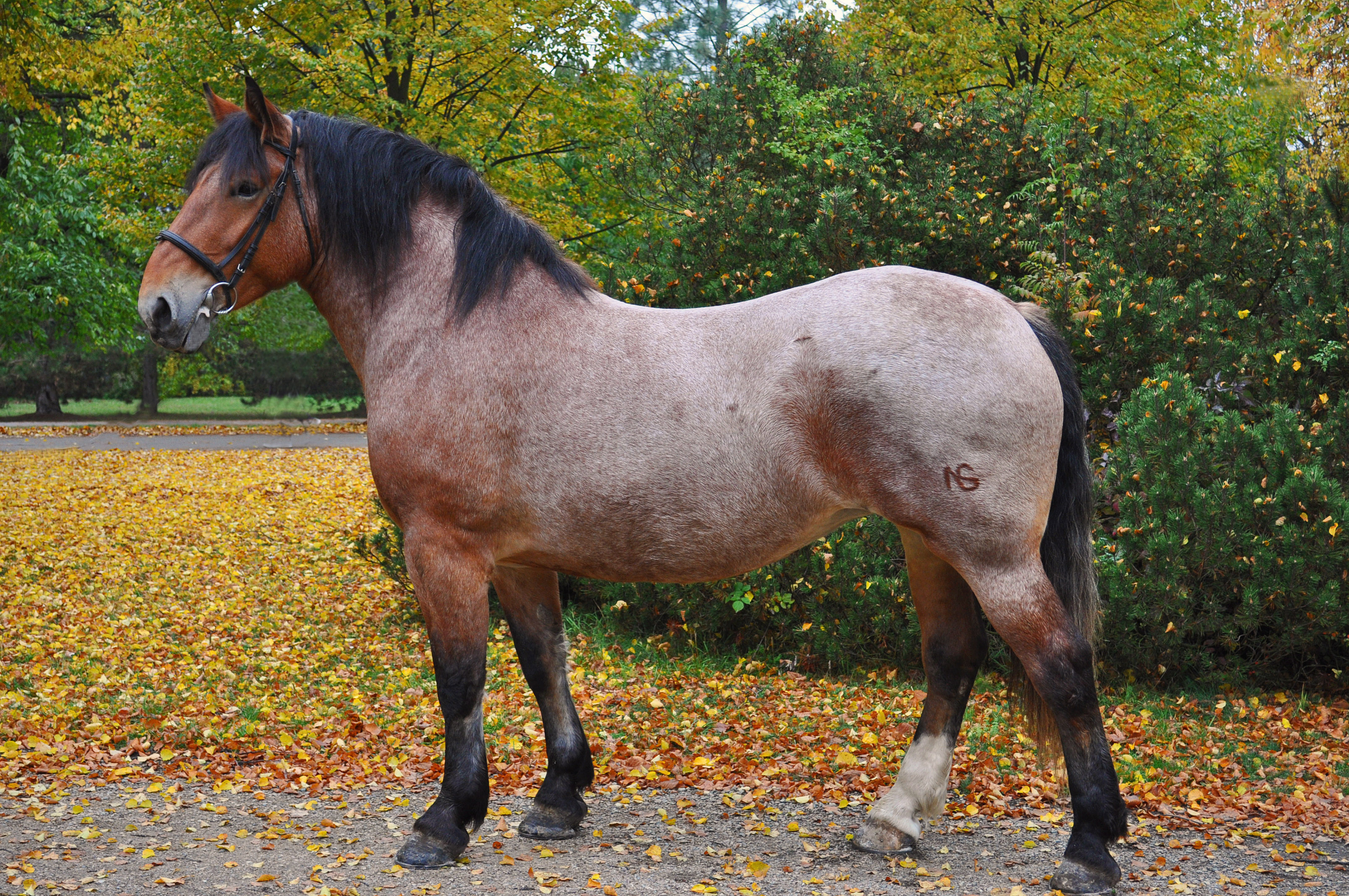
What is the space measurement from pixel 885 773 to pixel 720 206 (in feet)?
13.4

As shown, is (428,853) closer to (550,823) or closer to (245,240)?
(550,823)

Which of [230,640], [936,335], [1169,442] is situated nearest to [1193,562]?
[1169,442]

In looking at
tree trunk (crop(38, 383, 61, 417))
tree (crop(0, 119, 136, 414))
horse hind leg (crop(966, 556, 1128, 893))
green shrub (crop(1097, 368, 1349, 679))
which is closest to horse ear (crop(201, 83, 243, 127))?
horse hind leg (crop(966, 556, 1128, 893))

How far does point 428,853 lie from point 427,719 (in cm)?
222

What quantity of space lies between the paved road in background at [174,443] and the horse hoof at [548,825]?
18211mm

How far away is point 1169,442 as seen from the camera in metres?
5.71

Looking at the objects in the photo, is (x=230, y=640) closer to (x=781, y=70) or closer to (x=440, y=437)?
(x=440, y=437)

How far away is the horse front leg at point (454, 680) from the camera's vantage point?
368 cm

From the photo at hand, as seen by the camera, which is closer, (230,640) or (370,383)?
(370,383)

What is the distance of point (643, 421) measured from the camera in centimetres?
362

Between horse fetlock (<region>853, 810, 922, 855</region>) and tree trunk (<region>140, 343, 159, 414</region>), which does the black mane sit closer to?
horse fetlock (<region>853, 810, 922, 855</region>)

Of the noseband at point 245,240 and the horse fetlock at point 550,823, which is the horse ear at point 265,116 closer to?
the noseband at point 245,240

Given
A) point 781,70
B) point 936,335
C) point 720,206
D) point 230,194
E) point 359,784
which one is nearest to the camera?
point 936,335

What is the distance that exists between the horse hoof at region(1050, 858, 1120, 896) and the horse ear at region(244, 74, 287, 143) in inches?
152
